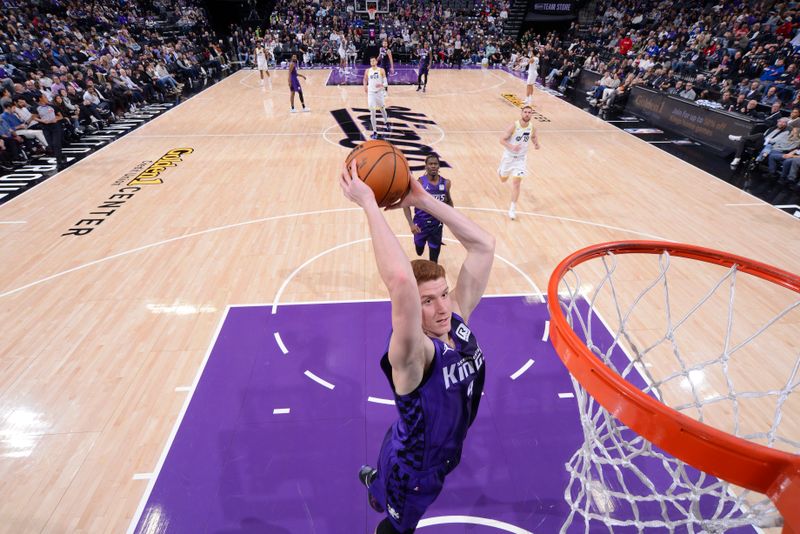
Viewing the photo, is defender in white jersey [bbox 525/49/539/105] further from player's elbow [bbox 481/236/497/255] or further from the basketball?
player's elbow [bbox 481/236/497/255]

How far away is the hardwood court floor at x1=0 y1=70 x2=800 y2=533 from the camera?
3863mm

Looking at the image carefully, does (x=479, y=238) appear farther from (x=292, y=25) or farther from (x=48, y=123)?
(x=292, y=25)

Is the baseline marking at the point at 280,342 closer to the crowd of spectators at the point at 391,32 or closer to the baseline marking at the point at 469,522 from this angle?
the baseline marking at the point at 469,522

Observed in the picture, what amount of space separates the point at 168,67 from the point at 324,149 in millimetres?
11280

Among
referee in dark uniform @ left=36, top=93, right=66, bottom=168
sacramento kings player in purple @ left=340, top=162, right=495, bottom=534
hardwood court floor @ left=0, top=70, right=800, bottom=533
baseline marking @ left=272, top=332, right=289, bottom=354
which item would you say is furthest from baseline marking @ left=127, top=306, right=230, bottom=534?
referee in dark uniform @ left=36, top=93, right=66, bottom=168

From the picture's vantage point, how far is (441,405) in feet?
6.84

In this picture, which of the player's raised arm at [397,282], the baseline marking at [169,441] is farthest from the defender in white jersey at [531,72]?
the player's raised arm at [397,282]

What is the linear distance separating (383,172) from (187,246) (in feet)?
17.9

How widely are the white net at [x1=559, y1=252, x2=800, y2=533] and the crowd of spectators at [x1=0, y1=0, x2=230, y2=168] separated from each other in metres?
11.9

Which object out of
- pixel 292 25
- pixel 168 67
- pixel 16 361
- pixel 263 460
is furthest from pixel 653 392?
pixel 292 25

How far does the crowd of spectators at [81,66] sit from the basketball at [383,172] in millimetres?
10972

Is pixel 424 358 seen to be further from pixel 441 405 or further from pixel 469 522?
pixel 469 522

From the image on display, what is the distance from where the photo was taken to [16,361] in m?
4.71

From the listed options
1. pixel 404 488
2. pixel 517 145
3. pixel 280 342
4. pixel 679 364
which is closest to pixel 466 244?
pixel 404 488
